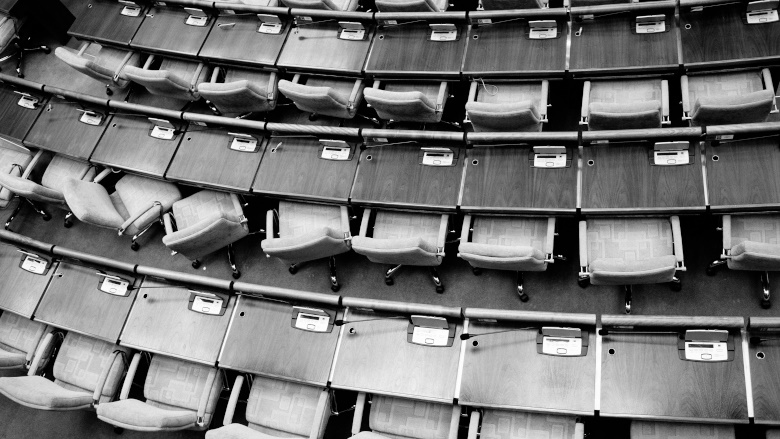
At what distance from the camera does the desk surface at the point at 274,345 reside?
3.86 meters

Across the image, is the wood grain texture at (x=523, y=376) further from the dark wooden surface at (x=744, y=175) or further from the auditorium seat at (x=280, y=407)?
the dark wooden surface at (x=744, y=175)

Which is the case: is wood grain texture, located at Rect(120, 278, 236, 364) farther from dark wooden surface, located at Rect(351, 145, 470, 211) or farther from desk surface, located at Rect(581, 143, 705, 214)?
desk surface, located at Rect(581, 143, 705, 214)

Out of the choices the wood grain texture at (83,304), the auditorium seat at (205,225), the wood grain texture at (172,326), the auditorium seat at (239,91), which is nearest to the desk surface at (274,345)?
the wood grain texture at (172,326)

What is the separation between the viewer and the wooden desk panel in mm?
4672

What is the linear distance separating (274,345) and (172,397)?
90 centimetres

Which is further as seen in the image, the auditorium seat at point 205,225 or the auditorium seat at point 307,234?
the auditorium seat at point 205,225

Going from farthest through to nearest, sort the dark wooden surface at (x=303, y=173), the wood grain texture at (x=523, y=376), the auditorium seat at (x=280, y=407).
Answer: the dark wooden surface at (x=303, y=173)
the auditorium seat at (x=280, y=407)
the wood grain texture at (x=523, y=376)

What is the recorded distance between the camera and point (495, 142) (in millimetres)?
4113

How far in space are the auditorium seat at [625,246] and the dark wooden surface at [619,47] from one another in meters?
1.09

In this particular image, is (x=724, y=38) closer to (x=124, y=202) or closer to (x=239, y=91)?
(x=239, y=91)

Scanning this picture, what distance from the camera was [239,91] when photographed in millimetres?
4609

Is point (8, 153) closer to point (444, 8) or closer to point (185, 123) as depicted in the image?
point (185, 123)

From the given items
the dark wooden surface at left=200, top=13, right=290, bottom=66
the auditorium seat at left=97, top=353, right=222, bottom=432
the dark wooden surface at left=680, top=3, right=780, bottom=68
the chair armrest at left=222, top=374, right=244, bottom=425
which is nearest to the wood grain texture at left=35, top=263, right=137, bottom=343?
→ the auditorium seat at left=97, top=353, right=222, bottom=432

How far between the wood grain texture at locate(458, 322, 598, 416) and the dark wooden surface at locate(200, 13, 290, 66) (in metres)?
A: 2.83
